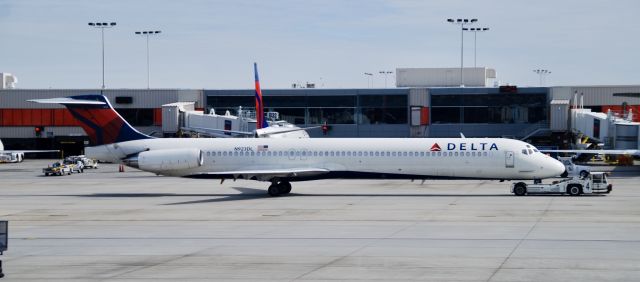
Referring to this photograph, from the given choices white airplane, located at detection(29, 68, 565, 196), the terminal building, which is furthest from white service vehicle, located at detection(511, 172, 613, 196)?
the terminal building

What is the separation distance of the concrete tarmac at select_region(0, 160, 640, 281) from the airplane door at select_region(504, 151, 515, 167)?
1.55m

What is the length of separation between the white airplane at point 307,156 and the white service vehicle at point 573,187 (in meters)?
0.71

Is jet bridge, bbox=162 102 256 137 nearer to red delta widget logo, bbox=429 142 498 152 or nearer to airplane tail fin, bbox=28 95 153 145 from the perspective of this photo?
airplane tail fin, bbox=28 95 153 145

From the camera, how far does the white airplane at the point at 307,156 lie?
45.5 metres

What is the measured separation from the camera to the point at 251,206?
4088 cm

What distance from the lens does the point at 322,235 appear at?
29.8 meters

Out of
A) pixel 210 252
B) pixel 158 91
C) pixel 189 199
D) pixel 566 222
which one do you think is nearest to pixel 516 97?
pixel 158 91

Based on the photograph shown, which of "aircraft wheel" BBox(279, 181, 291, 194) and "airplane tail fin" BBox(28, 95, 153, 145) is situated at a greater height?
"airplane tail fin" BBox(28, 95, 153, 145)

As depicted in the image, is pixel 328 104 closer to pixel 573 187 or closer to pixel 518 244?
pixel 573 187

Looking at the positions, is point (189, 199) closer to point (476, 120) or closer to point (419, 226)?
point (419, 226)

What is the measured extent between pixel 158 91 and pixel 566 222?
69.9 metres

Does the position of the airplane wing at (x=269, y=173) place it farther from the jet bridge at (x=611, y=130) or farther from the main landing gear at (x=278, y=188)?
the jet bridge at (x=611, y=130)

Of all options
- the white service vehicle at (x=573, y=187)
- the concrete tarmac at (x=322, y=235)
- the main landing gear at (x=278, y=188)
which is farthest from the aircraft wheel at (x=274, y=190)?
the white service vehicle at (x=573, y=187)

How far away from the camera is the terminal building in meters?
91.1
